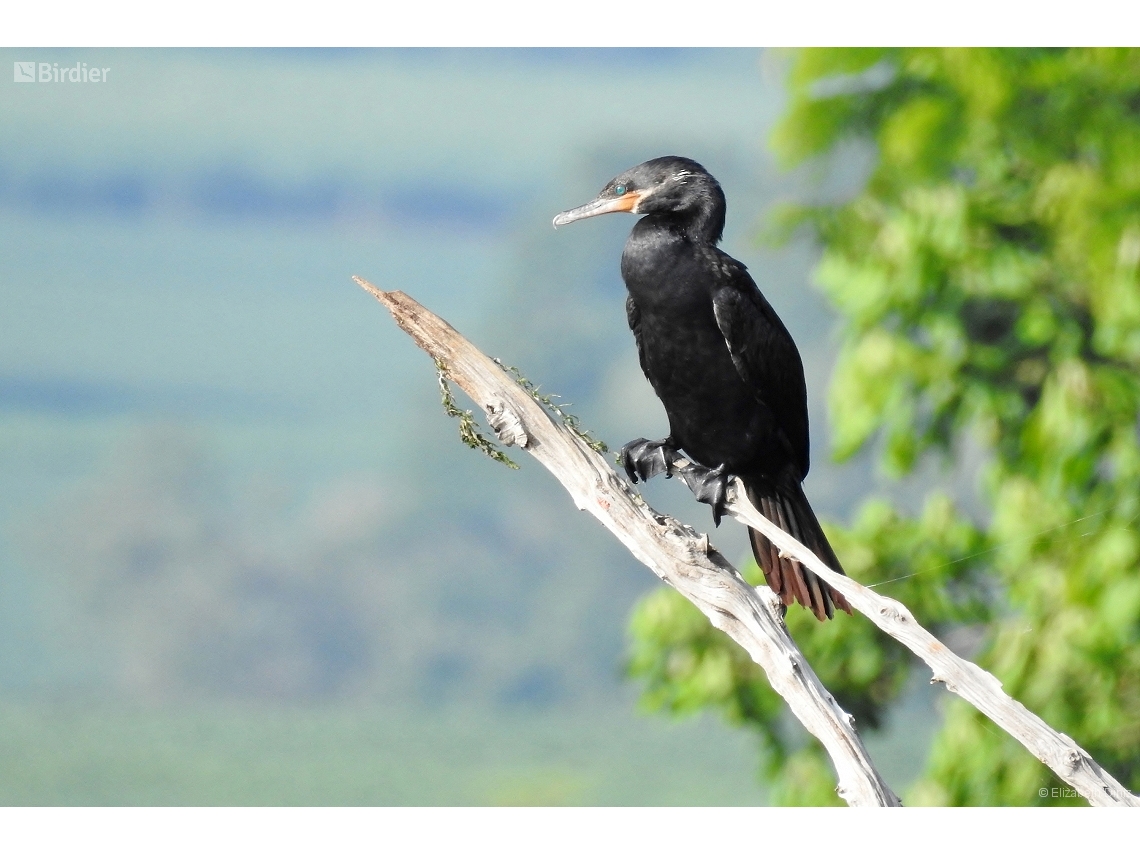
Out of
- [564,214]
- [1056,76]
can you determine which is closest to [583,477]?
[564,214]

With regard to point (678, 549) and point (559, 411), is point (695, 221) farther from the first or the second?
point (678, 549)

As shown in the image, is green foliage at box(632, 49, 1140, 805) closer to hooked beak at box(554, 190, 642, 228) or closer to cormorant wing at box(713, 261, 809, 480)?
cormorant wing at box(713, 261, 809, 480)

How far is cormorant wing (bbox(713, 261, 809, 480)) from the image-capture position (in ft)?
6.91

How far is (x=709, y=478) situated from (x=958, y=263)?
1.59 metres

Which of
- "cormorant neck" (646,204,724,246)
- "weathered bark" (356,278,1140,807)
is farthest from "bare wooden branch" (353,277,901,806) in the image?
"cormorant neck" (646,204,724,246)

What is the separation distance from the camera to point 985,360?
3500 mm

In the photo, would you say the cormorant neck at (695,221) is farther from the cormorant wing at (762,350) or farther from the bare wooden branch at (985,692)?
the bare wooden branch at (985,692)

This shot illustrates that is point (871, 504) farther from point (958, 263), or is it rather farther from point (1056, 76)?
point (1056, 76)

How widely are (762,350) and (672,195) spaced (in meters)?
0.32

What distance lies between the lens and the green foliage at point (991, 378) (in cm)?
329

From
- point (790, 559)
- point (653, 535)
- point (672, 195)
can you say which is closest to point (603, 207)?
point (672, 195)

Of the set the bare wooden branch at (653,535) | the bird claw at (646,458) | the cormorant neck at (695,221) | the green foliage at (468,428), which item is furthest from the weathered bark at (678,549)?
the cormorant neck at (695,221)

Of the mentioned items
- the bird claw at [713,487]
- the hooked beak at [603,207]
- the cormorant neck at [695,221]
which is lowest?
the bird claw at [713,487]

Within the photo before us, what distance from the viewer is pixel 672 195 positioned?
2119 mm
